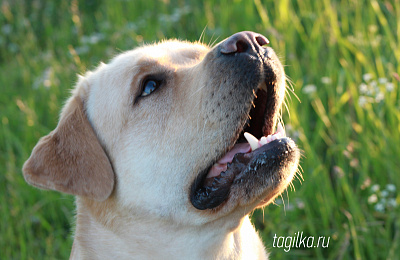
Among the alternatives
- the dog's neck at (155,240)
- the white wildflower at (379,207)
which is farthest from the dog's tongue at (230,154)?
the white wildflower at (379,207)

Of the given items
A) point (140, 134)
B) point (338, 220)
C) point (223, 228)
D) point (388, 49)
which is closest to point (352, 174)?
point (338, 220)

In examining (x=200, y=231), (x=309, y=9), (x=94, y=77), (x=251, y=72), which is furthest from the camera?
(x=309, y=9)

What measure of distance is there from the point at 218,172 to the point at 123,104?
0.74 m

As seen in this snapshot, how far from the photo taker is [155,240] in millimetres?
2963

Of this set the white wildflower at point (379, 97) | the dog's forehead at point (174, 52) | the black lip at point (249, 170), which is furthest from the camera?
the white wildflower at point (379, 97)

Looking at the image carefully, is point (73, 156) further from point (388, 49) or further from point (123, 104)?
point (388, 49)

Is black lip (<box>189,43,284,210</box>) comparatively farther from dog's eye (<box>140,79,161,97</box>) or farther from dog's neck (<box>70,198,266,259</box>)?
dog's eye (<box>140,79,161,97</box>)

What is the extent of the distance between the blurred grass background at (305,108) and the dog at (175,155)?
0.79m

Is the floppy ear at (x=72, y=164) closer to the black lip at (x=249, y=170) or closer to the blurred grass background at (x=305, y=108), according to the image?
the black lip at (x=249, y=170)

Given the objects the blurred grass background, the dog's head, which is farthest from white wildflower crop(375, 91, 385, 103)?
the dog's head

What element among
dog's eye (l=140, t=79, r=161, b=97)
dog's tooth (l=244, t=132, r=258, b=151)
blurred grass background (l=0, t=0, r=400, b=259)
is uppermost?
dog's eye (l=140, t=79, r=161, b=97)

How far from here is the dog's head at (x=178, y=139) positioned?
8.84 ft

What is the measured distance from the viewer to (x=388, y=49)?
4520 mm

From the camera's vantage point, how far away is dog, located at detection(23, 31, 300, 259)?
2703 millimetres
